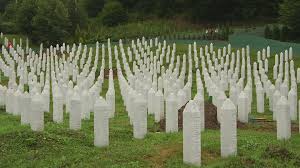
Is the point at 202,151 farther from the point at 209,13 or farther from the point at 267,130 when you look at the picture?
the point at 209,13

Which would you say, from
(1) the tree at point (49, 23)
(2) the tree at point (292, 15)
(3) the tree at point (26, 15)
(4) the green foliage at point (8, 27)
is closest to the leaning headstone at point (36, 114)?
(1) the tree at point (49, 23)

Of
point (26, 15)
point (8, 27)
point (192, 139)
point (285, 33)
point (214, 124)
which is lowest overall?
point (214, 124)

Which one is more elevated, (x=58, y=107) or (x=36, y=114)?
(x=36, y=114)

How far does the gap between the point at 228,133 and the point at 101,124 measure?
2138 millimetres

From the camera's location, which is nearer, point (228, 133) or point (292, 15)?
point (228, 133)

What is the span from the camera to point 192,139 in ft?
26.7

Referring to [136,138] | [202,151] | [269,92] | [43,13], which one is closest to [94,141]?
[136,138]

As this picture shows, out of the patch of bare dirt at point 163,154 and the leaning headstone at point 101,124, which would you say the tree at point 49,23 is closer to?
the leaning headstone at point 101,124

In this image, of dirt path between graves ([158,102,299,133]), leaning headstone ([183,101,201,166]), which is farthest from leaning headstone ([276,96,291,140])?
leaning headstone ([183,101,201,166])

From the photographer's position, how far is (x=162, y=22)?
5516 centimetres

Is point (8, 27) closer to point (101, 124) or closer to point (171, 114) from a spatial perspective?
point (171, 114)

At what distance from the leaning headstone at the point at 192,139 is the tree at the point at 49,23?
32.3 metres

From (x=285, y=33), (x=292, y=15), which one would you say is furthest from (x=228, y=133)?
(x=285, y=33)

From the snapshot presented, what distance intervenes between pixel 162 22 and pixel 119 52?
24177 millimetres
